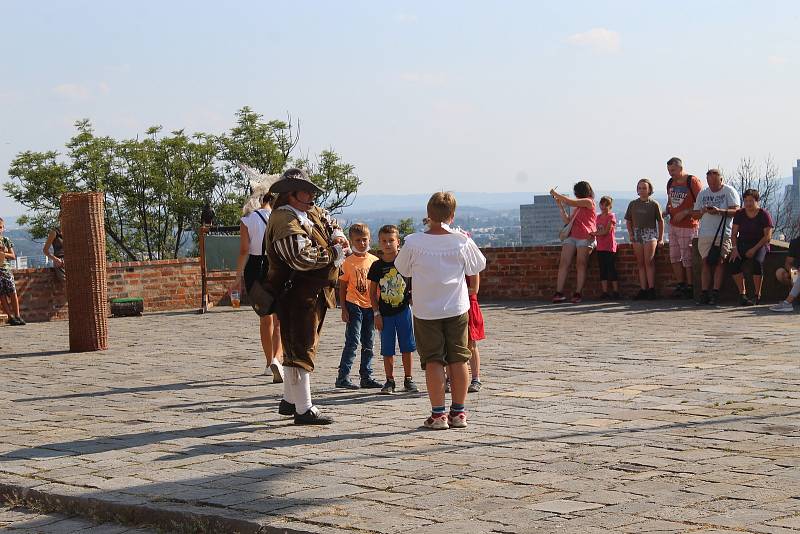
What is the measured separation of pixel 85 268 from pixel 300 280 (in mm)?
7070

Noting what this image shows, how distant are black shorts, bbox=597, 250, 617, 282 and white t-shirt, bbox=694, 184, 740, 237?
6.33 ft

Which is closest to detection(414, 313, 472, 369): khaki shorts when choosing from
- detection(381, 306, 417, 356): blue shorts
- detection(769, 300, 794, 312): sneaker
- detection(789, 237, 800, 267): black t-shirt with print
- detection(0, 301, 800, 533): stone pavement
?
detection(0, 301, 800, 533): stone pavement

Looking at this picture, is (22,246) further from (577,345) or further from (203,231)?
(577,345)

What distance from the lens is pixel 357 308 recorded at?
431 inches

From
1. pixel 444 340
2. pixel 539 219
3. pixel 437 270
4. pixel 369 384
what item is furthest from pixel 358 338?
pixel 539 219

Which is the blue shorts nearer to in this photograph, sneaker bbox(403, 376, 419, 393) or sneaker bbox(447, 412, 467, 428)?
sneaker bbox(403, 376, 419, 393)

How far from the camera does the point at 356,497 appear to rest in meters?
6.38

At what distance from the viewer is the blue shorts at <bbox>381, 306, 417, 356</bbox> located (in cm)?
1035

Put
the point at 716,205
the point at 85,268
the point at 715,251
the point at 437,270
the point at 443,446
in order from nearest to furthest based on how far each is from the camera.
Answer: the point at 443,446 < the point at 437,270 < the point at 85,268 < the point at 715,251 < the point at 716,205

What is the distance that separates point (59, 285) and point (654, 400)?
46.7 feet

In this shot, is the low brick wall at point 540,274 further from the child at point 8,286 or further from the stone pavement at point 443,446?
the child at point 8,286

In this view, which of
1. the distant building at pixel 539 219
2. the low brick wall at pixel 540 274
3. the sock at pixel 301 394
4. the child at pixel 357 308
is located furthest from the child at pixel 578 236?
the distant building at pixel 539 219

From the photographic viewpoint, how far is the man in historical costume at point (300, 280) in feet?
28.4

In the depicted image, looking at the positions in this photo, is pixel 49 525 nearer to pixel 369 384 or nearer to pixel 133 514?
pixel 133 514
